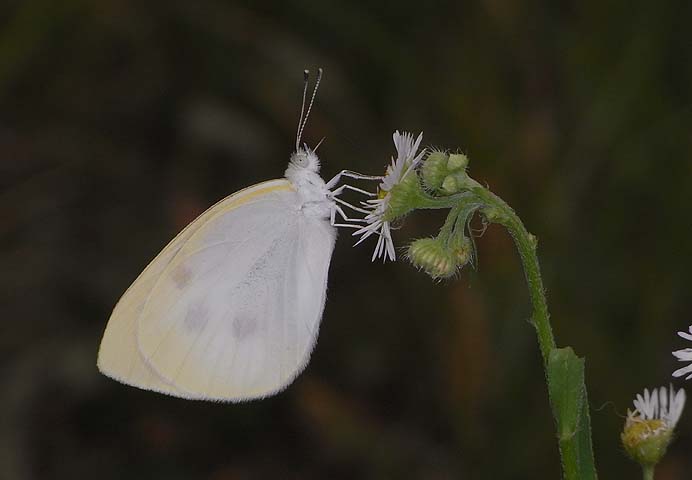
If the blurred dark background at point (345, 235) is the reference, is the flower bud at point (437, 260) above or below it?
below

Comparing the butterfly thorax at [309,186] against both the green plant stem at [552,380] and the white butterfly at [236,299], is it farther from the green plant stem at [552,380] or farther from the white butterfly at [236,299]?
the green plant stem at [552,380]

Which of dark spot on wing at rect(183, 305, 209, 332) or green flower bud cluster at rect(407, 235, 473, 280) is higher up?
dark spot on wing at rect(183, 305, 209, 332)

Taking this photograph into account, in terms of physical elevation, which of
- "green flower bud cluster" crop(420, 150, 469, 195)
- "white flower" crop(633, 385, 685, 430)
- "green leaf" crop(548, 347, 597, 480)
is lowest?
"green leaf" crop(548, 347, 597, 480)

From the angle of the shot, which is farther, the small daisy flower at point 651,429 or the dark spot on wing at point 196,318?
the dark spot on wing at point 196,318

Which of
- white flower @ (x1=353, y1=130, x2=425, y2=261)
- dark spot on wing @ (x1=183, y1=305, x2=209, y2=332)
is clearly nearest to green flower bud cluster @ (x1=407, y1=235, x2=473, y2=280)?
white flower @ (x1=353, y1=130, x2=425, y2=261)

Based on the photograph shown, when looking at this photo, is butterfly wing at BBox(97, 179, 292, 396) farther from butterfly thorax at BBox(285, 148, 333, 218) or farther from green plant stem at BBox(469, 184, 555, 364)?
green plant stem at BBox(469, 184, 555, 364)

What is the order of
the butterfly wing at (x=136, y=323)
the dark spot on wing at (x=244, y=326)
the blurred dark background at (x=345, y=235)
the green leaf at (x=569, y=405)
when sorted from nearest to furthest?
the green leaf at (x=569, y=405) < the butterfly wing at (x=136, y=323) < the dark spot on wing at (x=244, y=326) < the blurred dark background at (x=345, y=235)

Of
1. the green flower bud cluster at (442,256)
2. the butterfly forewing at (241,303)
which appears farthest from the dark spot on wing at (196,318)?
the green flower bud cluster at (442,256)

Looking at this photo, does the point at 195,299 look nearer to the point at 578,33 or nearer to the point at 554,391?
the point at 554,391
